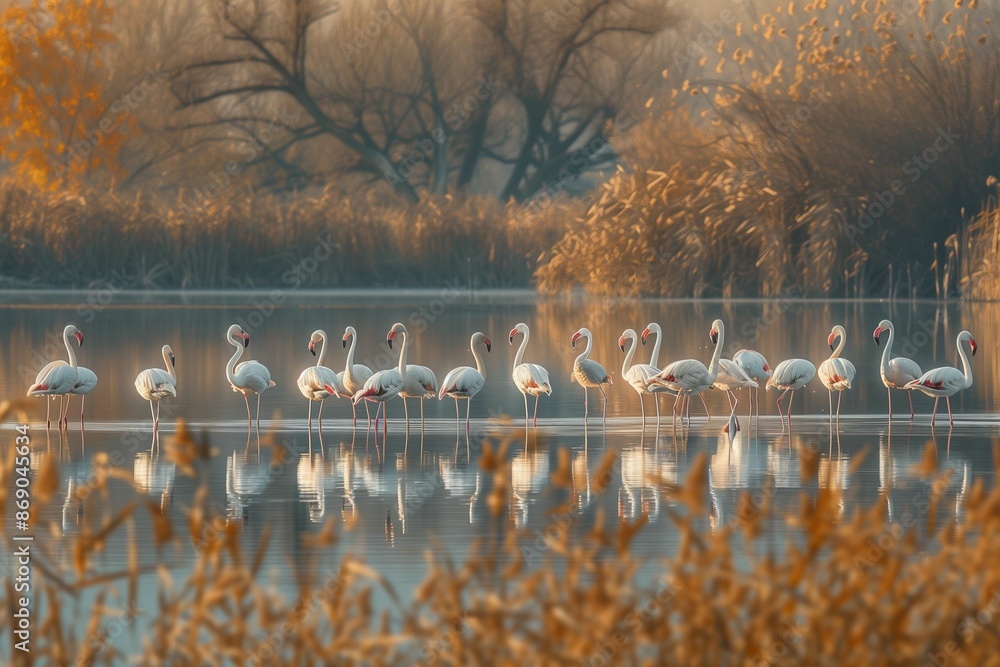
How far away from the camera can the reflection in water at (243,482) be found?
22.8 ft

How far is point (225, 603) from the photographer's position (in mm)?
3641

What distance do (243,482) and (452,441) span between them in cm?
207

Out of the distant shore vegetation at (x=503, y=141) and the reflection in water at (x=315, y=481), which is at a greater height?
the distant shore vegetation at (x=503, y=141)

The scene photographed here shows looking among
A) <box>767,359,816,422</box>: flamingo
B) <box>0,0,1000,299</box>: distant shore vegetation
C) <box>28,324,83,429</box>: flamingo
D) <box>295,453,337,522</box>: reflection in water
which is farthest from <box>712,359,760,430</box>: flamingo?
<box>0,0,1000,299</box>: distant shore vegetation

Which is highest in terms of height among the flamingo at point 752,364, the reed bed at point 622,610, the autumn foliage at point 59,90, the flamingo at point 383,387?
the autumn foliage at point 59,90

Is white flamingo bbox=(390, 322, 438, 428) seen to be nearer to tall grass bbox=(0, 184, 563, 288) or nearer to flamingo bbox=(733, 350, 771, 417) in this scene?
flamingo bbox=(733, 350, 771, 417)

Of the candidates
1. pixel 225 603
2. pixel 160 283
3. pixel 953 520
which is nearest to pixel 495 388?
pixel 953 520

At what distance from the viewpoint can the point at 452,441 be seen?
9641mm

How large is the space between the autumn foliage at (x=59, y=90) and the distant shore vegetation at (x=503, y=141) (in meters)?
0.07

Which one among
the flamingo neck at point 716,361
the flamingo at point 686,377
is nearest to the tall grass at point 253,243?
the flamingo neck at point 716,361

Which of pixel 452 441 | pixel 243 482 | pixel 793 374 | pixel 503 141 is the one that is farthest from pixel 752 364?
pixel 503 141

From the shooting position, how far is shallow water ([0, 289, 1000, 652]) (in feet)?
21.0

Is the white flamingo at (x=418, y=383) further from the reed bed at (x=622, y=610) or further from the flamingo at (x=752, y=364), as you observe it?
the reed bed at (x=622, y=610)

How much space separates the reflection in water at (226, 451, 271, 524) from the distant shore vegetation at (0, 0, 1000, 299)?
559 inches
